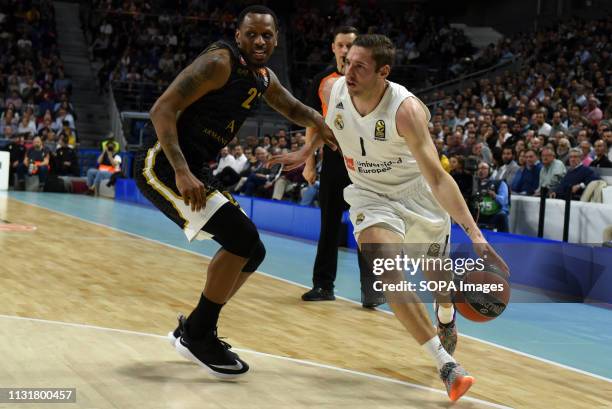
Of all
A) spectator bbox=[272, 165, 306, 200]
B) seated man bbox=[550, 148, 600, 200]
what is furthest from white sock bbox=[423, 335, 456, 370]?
spectator bbox=[272, 165, 306, 200]

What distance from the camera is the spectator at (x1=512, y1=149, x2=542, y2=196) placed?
35.6ft

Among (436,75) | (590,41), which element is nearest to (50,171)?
(436,75)

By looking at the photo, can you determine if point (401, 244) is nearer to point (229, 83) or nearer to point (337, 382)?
point (337, 382)

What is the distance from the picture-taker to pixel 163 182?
4.17 meters

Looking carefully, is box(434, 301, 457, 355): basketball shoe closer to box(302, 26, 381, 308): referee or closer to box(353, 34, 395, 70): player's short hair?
box(353, 34, 395, 70): player's short hair

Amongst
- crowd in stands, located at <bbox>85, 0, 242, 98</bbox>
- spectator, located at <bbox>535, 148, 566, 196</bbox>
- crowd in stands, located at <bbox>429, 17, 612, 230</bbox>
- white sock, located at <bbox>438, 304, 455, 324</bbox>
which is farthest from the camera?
crowd in stands, located at <bbox>85, 0, 242, 98</bbox>

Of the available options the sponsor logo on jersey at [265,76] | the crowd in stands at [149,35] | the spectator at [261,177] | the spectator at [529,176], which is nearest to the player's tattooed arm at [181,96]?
the sponsor logo on jersey at [265,76]

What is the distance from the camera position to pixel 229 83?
413 centimetres

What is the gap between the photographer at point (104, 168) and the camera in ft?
63.1

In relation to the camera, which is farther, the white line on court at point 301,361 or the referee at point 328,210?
the referee at point 328,210

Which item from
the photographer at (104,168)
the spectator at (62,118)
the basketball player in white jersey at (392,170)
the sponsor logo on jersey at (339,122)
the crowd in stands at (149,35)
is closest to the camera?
the basketball player in white jersey at (392,170)

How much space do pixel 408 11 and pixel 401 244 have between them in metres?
23.7

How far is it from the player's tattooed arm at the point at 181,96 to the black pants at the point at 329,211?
2650 millimetres

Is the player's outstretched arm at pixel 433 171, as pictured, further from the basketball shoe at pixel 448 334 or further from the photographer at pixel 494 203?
the photographer at pixel 494 203
